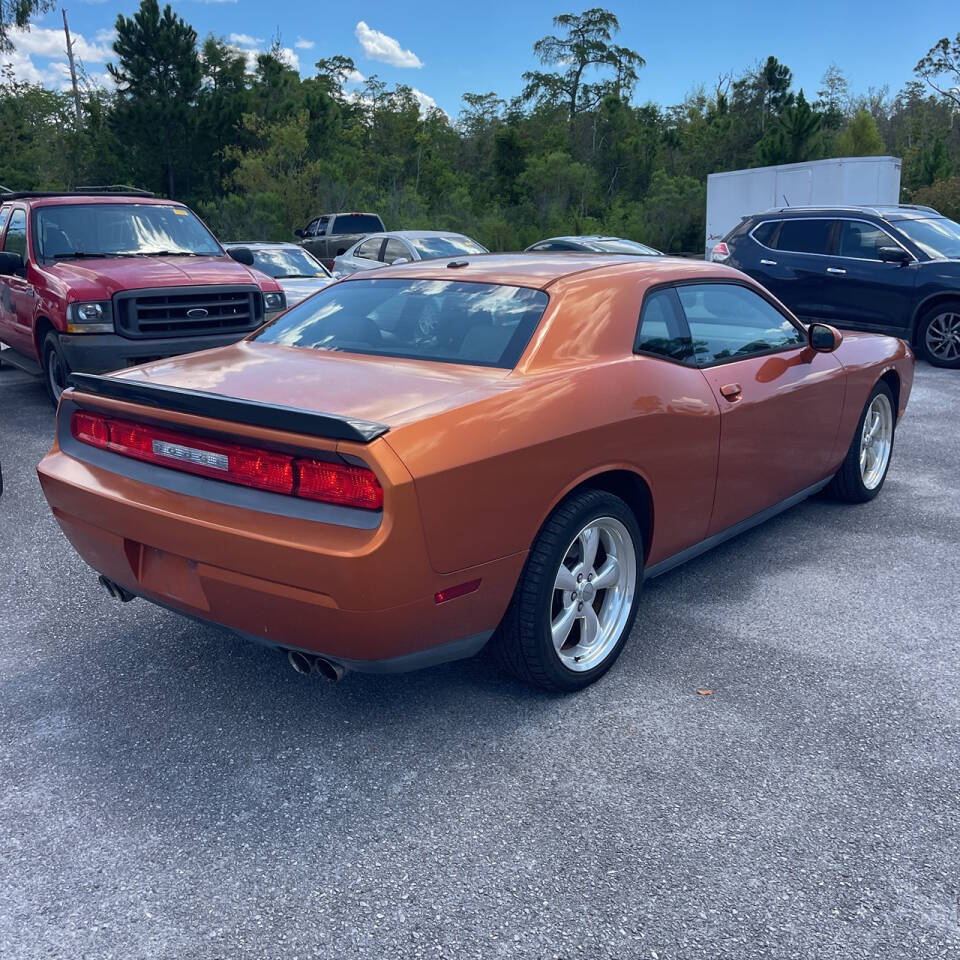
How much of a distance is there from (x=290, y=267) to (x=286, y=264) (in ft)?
0.38

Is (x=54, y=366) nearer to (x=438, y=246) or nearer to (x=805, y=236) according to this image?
(x=438, y=246)

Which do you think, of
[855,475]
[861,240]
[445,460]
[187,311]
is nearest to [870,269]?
[861,240]

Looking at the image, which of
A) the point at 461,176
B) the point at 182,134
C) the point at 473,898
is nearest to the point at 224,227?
the point at 182,134

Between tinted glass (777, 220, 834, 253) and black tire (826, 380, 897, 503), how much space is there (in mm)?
6505

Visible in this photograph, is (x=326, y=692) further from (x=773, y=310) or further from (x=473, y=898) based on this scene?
(x=773, y=310)

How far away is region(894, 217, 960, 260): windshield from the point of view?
36.6ft

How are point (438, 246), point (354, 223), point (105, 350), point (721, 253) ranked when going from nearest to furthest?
point (105, 350) < point (721, 253) < point (438, 246) < point (354, 223)

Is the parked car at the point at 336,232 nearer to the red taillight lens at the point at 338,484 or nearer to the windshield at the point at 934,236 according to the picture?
the windshield at the point at 934,236

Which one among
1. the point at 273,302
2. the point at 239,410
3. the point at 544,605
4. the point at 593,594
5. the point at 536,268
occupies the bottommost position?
the point at 593,594

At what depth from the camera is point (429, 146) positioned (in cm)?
5197

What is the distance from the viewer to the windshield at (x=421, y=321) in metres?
3.70

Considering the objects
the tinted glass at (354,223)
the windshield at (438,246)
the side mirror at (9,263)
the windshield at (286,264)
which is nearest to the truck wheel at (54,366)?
the side mirror at (9,263)

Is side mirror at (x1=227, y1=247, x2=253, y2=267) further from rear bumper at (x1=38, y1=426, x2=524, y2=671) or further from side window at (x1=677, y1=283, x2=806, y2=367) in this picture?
rear bumper at (x1=38, y1=426, x2=524, y2=671)

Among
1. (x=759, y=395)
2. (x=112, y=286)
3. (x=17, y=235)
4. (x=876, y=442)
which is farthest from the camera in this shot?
(x=17, y=235)
